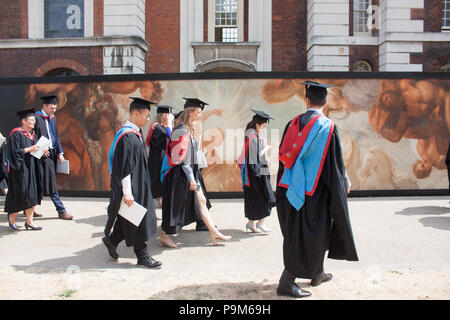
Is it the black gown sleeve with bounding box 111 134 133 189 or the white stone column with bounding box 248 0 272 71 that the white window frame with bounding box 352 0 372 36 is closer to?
the white stone column with bounding box 248 0 272 71

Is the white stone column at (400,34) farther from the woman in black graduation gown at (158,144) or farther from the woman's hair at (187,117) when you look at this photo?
the woman's hair at (187,117)

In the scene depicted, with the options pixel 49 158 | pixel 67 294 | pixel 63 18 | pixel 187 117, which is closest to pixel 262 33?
pixel 63 18

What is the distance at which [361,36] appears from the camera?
17547 millimetres

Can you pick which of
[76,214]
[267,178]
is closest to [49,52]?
[76,214]

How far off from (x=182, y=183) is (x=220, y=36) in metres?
15.0

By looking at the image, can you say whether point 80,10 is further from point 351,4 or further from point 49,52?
point 351,4

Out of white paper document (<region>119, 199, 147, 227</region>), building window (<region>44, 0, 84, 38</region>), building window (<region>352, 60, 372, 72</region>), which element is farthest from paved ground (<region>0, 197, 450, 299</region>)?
building window (<region>44, 0, 84, 38</region>)

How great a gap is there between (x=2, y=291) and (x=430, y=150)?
8.93m

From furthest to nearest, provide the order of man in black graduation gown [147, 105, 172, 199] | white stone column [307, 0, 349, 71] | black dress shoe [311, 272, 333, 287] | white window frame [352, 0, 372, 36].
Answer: white window frame [352, 0, 372, 36], white stone column [307, 0, 349, 71], man in black graduation gown [147, 105, 172, 199], black dress shoe [311, 272, 333, 287]

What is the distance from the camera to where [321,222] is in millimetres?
3467

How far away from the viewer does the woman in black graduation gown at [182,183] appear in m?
5.07

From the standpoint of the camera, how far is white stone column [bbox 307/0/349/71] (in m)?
16.6

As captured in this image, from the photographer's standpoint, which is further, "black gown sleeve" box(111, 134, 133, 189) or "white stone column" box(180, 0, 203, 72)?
"white stone column" box(180, 0, 203, 72)

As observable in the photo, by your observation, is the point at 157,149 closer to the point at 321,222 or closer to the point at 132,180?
the point at 132,180
